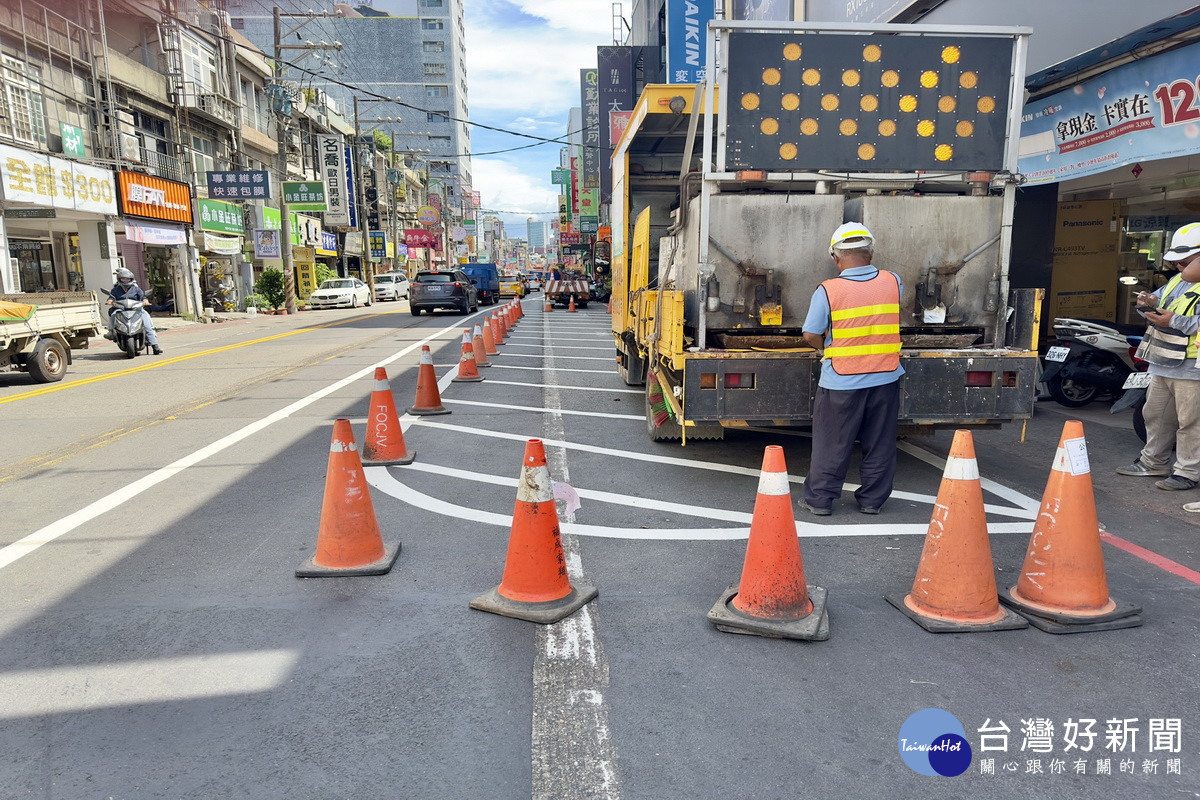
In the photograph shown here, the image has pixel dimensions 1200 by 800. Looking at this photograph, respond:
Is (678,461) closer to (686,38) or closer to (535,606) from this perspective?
(535,606)

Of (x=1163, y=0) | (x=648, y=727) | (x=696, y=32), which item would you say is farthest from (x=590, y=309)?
(x=648, y=727)

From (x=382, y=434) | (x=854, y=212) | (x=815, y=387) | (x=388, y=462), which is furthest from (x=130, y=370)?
(x=854, y=212)

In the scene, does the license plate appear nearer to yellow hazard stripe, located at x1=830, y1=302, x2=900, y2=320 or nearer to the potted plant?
yellow hazard stripe, located at x1=830, y1=302, x2=900, y2=320

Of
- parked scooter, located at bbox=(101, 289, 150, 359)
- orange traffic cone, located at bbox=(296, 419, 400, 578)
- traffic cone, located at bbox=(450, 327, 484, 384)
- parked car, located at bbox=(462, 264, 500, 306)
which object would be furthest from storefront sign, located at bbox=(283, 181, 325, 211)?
orange traffic cone, located at bbox=(296, 419, 400, 578)

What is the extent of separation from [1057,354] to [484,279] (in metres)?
30.7

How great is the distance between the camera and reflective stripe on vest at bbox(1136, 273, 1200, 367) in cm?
557

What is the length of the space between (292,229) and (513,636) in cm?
4341

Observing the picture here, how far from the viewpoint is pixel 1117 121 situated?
8.05 m

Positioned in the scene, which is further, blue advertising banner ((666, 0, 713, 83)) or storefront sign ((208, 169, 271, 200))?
storefront sign ((208, 169, 271, 200))

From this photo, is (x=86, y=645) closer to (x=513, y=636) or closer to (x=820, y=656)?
(x=513, y=636)

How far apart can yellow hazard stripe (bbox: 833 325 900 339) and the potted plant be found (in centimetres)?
3432

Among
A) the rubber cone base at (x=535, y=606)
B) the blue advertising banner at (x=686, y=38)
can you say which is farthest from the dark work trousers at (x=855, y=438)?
the blue advertising banner at (x=686, y=38)

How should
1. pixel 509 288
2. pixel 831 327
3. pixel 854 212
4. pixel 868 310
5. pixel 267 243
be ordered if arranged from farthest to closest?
pixel 509 288 < pixel 267 243 < pixel 854 212 < pixel 831 327 < pixel 868 310

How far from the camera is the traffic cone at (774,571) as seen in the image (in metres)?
3.54
